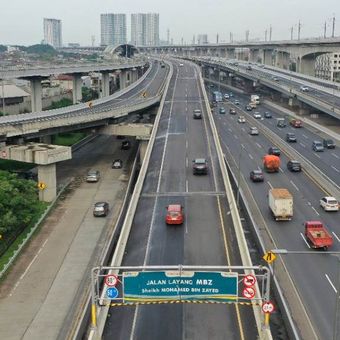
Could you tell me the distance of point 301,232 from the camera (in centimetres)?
3716

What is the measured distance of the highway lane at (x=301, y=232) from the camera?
87.2 feet

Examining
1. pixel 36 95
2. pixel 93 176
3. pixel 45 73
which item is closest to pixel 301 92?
pixel 45 73

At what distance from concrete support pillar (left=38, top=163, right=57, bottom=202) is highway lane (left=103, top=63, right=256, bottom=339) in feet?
31.1

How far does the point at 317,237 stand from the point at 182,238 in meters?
8.82

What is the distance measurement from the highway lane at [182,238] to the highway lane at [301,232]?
407cm

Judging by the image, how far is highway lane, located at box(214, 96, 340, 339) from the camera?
26.6 meters

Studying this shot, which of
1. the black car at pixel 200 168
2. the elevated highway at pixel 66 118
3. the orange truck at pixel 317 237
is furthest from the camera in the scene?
the elevated highway at pixel 66 118

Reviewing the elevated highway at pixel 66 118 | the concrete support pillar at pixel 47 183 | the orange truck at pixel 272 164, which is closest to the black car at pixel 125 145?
the elevated highway at pixel 66 118

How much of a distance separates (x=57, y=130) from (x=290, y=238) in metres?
33.1

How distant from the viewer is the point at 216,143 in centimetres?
5481

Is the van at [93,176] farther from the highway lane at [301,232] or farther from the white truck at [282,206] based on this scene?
the white truck at [282,206]

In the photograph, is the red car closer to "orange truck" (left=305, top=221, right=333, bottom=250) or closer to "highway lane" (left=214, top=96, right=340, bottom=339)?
"highway lane" (left=214, top=96, right=340, bottom=339)

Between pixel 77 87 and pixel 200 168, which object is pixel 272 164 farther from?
pixel 77 87

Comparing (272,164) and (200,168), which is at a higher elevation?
(200,168)
